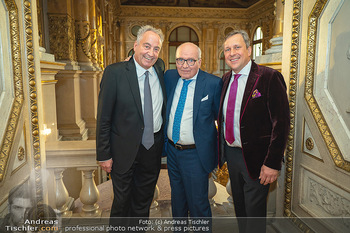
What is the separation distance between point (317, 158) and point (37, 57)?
2324 millimetres

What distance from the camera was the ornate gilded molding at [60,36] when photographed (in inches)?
258

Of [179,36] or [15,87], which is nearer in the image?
[15,87]

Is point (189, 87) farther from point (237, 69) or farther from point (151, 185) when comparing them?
point (151, 185)

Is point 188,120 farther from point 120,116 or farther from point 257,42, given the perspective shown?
point 257,42

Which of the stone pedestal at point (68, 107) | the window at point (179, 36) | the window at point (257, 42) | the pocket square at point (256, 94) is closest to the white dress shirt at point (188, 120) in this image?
the pocket square at point (256, 94)

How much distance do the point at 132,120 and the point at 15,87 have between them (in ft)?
2.80

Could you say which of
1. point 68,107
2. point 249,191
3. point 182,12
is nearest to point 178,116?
point 249,191

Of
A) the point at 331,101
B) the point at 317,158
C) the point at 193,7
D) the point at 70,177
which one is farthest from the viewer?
the point at 193,7

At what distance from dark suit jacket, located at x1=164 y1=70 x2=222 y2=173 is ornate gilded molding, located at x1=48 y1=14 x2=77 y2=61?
17.4 ft

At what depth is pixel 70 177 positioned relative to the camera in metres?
5.69

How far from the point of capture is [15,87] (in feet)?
6.48

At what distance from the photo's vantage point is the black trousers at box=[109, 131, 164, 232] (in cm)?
218

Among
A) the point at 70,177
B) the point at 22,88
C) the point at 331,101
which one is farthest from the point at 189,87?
the point at 70,177

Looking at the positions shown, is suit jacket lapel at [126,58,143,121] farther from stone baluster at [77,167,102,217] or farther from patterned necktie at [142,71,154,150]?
stone baluster at [77,167,102,217]
